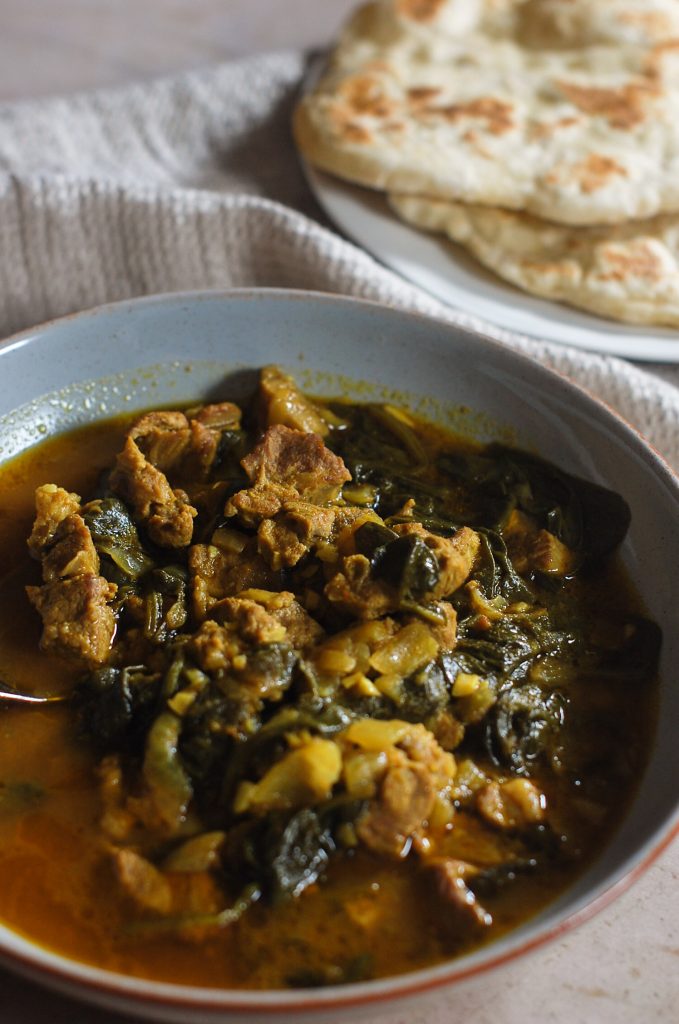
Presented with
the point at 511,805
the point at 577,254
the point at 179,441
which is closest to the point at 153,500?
the point at 179,441

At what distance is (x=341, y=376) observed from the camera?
4.76m

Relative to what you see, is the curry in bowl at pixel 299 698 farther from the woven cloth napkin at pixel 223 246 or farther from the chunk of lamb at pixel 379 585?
the woven cloth napkin at pixel 223 246

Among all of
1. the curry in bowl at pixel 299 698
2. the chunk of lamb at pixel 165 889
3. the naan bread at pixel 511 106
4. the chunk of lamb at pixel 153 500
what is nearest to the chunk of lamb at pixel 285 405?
the curry in bowl at pixel 299 698

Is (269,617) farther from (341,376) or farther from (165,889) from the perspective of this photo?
(341,376)

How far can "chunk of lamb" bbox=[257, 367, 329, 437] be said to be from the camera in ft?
14.6

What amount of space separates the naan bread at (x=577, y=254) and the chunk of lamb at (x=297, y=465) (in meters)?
1.79

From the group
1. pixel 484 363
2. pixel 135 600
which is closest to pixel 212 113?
pixel 484 363

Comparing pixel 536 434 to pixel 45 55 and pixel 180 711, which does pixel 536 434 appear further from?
pixel 45 55

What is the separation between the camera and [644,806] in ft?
10.8

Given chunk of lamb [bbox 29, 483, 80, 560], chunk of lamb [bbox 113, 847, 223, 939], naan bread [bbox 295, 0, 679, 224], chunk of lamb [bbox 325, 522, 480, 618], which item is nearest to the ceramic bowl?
chunk of lamb [bbox 29, 483, 80, 560]

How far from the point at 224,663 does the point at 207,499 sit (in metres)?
0.99

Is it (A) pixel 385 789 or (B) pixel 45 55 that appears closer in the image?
(A) pixel 385 789

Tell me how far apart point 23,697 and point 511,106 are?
4.34 m

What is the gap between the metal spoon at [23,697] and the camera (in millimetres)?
3584
